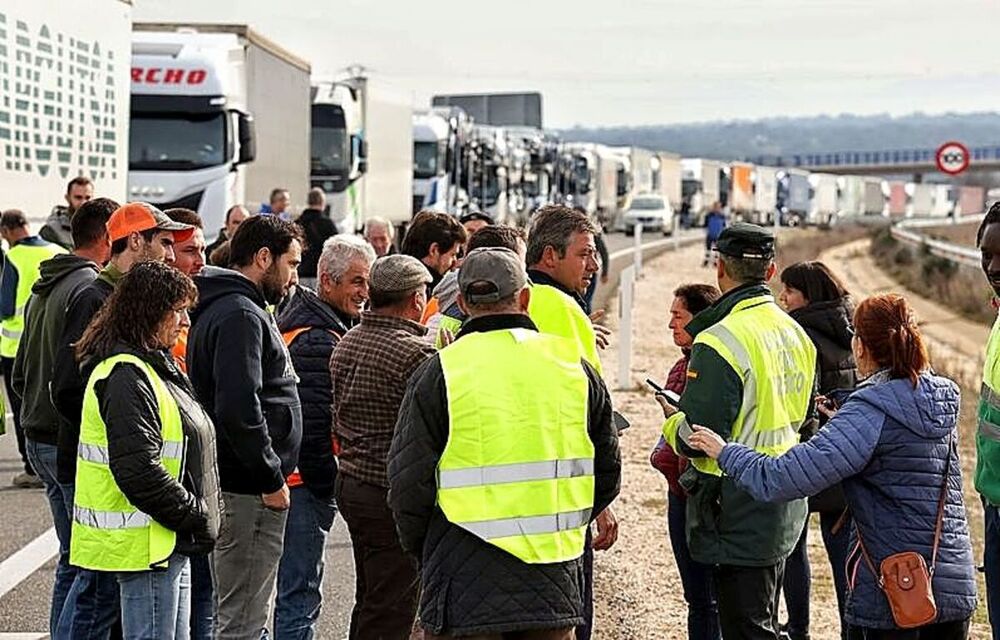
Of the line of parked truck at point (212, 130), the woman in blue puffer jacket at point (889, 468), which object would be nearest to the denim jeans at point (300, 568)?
the woman in blue puffer jacket at point (889, 468)

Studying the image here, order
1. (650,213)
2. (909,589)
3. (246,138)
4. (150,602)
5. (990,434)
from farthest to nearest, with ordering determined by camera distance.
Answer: (650,213), (246,138), (990,434), (150,602), (909,589)

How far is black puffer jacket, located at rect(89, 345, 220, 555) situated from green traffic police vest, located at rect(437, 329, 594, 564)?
3.65 feet

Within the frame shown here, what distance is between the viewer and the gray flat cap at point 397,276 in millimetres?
6613

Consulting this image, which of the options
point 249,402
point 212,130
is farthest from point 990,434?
point 212,130

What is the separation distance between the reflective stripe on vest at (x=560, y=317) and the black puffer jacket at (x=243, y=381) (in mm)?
1020

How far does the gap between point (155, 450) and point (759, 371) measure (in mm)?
2178

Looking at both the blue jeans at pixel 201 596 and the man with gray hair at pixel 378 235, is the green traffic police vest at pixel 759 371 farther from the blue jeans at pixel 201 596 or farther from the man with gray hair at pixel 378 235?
the man with gray hair at pixel 378 235

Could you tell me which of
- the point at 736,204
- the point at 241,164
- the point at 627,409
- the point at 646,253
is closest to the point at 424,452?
the point at 627,409

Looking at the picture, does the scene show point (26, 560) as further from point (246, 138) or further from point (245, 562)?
point (246, 138)

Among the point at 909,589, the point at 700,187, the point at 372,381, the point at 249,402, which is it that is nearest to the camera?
the point at 909,589

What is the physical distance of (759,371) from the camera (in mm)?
6242

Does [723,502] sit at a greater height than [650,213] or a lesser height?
greater

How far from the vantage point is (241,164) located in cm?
2231

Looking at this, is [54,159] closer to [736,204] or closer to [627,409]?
[627,409]
